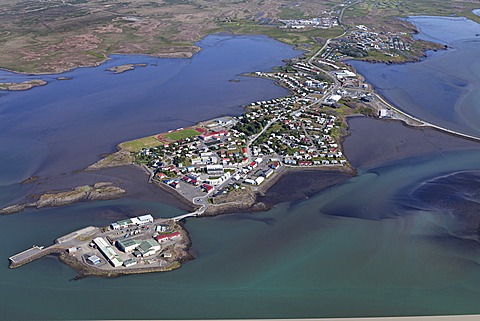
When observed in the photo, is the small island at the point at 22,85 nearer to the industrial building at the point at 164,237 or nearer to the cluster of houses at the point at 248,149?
the cluster of houses at the point at 248,149

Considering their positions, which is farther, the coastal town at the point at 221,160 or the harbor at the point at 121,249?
the coastal town at the point at 221,160

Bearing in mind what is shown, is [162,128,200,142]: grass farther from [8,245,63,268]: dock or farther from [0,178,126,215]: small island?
[8,245,63,268]: dock

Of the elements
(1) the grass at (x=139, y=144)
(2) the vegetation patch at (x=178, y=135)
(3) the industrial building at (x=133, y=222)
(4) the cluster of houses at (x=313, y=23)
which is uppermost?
(4) the cluster of houses at (x=313, y=23)

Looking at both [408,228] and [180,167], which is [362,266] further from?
[180,167]

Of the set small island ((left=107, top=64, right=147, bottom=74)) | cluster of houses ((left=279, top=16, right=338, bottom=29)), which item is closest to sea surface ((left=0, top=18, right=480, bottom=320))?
small island ((left=107, top=64, right=147, bottom=74))

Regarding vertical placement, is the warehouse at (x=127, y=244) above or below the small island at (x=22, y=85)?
below

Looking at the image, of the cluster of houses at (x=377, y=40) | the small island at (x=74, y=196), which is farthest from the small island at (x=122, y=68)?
the cluster of houses at (x=377, y=40)

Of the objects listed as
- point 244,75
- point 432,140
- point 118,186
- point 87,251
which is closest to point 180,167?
point 118,186

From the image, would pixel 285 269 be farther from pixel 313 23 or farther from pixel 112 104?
pixel 313 23
